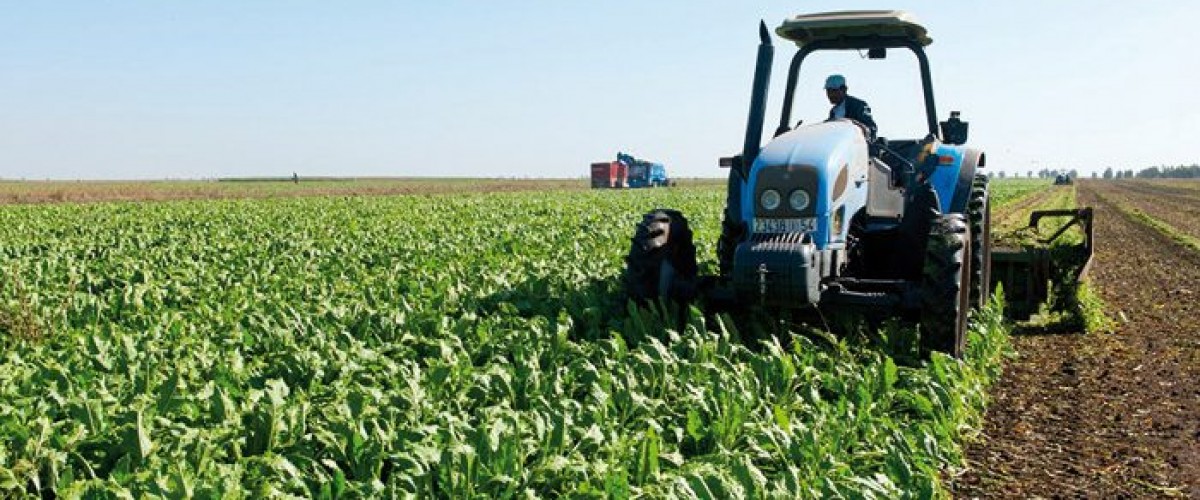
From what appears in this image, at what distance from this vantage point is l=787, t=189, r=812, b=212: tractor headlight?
6.52 meters

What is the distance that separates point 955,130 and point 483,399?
5.01 metres

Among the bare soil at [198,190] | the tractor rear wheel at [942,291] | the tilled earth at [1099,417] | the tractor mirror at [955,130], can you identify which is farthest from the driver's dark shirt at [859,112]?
the bare soil at [198,190]

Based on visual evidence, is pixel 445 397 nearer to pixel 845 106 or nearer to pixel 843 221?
pixel 843 221

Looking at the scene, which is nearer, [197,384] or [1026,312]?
[197,384]

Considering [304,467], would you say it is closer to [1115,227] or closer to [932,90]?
[932,90]

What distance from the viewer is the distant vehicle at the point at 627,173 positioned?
214 feet

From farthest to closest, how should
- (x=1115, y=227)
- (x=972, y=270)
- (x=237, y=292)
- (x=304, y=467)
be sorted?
(x=1115, y=227)
(x=237, y=292)
(x=972, y=270)
(x=304, y=467)

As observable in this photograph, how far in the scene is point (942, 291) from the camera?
6551 millimetres

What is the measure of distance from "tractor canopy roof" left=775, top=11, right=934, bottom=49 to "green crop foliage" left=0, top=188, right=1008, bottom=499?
2.26m

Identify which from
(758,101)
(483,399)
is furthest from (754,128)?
(483,399)

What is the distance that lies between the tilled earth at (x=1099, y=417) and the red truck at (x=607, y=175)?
Answer: 5480cm

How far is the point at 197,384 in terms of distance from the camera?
507 cm

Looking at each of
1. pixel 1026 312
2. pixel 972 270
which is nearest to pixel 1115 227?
pixel 1026 312

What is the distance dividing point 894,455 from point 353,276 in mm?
7087
